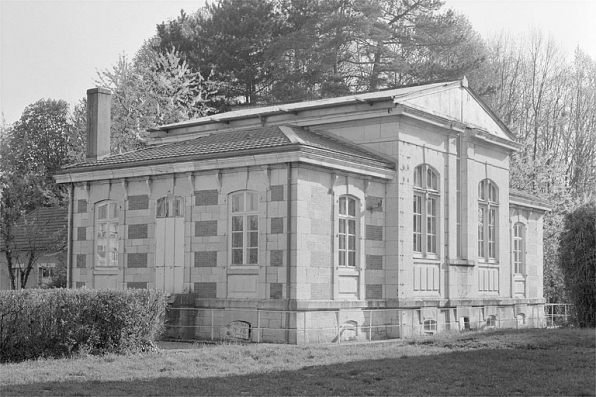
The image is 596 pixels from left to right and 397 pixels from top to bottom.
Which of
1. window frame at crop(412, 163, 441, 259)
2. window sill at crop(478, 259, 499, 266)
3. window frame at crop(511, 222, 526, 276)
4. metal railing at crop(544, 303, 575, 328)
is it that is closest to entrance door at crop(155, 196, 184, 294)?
window frame at crop(412, 163, 441, 259)

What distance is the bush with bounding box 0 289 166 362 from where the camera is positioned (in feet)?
55.3

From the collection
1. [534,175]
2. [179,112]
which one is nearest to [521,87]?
[534,175]

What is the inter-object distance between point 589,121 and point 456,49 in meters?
8.19

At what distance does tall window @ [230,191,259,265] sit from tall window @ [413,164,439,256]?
5.39 metres

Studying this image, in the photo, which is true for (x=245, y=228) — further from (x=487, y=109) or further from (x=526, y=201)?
(x=526, y=201)

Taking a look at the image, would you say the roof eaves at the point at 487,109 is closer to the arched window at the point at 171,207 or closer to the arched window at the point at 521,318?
the arched window at the point at 521,318

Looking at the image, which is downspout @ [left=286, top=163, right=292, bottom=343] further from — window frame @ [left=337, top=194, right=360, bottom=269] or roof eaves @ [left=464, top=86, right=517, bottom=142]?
roof eaves @ [left=464, top=86, right=517, bottom=142]

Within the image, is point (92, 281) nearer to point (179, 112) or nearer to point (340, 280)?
point (340, 280)

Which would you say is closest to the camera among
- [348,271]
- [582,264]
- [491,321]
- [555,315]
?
[582,264]

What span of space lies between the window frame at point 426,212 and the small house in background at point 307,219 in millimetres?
47

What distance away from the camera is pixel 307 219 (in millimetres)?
21969

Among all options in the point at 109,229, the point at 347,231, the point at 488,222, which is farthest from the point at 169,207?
the point at 488,222

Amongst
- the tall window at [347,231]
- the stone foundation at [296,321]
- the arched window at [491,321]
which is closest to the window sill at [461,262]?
the stone foundation at [296,321]

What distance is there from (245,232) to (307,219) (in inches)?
69.9
